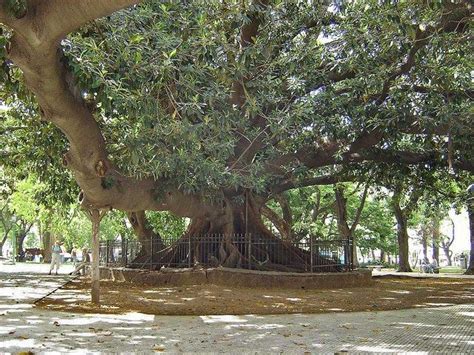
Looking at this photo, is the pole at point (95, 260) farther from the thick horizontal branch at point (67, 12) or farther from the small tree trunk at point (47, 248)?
the small tree trunk at point (47, 248)

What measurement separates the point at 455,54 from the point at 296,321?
6.89 metres

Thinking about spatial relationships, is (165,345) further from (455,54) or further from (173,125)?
(455,54)

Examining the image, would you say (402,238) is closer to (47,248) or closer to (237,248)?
(237,248)

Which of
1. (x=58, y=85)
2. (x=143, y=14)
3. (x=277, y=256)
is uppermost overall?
(x=143, y=14)

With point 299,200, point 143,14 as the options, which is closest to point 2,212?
point 299,200

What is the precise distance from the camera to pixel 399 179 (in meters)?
19.5

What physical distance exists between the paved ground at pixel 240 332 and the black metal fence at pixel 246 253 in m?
6.90

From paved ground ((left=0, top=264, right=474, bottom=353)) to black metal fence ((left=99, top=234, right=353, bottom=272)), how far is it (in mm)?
6899

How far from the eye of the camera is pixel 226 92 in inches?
399

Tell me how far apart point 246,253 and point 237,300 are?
187 inches

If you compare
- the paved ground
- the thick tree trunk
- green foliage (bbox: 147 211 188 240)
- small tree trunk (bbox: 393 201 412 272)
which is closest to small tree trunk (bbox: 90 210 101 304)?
the paved ground

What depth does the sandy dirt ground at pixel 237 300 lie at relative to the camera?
10820mm

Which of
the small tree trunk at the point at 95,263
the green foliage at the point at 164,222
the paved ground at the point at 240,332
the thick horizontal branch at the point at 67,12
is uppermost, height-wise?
the thick horizontal branch at the point at 67,12

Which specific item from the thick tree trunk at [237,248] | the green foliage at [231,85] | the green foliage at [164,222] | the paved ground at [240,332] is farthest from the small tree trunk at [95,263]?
the green foliage at [164,222]
